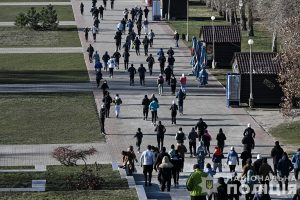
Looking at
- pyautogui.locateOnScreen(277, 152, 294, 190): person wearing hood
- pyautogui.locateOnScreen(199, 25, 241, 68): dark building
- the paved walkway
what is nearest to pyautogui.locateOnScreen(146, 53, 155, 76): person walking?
pyautogui.locateOnScreen(199, 25, 241, 68): dark building

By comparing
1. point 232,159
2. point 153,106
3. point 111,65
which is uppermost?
point 232,159

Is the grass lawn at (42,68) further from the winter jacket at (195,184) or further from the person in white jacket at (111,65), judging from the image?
the winter jacket at (195,184)

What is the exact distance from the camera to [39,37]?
7906 cm

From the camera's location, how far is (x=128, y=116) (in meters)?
49.6

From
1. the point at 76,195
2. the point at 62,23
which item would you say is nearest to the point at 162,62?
the point at 62,23

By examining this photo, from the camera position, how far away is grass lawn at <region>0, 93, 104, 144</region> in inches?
1789

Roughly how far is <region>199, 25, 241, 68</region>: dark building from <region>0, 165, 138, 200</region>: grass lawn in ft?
81.2

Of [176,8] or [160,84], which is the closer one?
[160,84]

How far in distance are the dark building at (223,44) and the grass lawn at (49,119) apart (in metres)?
10.2

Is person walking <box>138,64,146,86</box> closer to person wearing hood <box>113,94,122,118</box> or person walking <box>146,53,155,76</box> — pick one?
person walking <box>146,53,155,76</box>

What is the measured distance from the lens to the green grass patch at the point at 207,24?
73.2m

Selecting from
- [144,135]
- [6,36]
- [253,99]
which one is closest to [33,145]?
[144,135]

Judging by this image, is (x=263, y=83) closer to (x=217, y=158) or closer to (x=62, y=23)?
(x=217, y=158)

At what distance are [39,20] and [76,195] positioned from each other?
51797 millimetres
